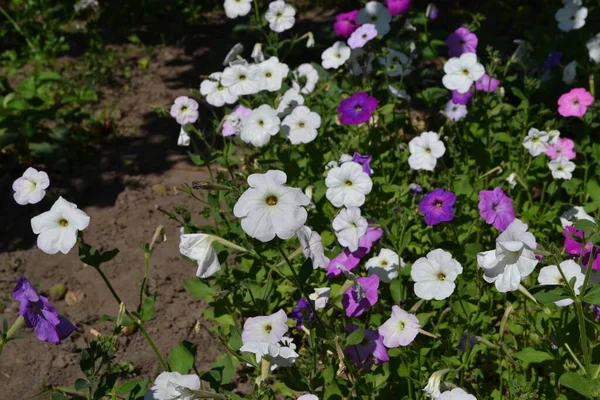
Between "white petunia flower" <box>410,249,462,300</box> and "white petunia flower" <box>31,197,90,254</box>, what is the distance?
1.13 m

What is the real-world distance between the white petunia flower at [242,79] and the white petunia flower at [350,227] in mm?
947

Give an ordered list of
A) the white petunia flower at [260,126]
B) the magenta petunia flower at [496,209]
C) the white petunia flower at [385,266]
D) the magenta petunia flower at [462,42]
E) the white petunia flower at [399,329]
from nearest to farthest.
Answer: the white petunia flower at [399,329], the magenta petunia flower at [496,209], the white petunia flower at [385,266], the white petunia flower at [260,126], the magenta petunia flower at [462,42]

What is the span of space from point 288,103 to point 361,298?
4.65 feet

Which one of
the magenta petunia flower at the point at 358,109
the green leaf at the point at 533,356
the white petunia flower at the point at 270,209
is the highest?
the white petunia flower at the point at 270,209

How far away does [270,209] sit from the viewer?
6.23 ft

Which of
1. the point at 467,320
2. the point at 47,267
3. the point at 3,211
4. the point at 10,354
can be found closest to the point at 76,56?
the point at 3,211

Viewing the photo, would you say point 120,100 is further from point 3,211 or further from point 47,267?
point 47,267

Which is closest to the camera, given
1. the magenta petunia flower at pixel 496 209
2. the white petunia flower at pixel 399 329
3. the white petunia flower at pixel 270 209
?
the white petunia flower at pixel 270 209

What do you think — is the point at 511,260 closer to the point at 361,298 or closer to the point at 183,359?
the point at 361,298

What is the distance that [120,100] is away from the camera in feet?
17.3

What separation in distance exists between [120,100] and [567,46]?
3.17m

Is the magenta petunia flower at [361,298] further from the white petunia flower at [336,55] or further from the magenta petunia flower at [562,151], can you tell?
the white petunia flower at [336,55]

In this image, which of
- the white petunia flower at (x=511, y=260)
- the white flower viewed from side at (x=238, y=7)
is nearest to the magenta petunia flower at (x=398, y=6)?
the white flower viewed from side at (x=238, y=7)

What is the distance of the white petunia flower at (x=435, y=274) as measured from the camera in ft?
7.79
